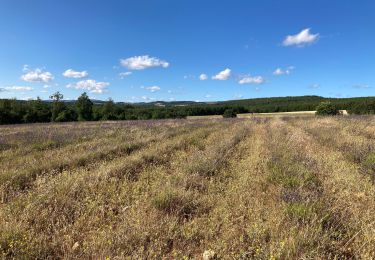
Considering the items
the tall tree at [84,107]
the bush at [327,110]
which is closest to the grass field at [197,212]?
the bush at [327,110]

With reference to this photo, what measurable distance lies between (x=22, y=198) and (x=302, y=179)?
4.91 metres

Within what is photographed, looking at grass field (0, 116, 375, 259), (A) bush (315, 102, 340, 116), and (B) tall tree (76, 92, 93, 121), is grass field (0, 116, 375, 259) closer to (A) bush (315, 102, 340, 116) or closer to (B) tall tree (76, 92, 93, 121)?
(A) bush (315, 102, 340, 116)

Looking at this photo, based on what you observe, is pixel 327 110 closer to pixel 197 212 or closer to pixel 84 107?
pixel 197 212

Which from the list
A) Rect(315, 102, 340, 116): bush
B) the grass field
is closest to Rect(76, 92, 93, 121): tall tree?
Rect(315, 102, 340, 116): bush

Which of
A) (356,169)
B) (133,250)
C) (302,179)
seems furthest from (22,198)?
(356,169)

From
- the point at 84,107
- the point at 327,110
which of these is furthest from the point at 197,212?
the point at 84,107

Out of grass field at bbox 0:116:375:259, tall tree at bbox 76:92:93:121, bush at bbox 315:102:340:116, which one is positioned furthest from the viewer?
tall tree at bbox 76:92:93:121

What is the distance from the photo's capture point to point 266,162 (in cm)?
730

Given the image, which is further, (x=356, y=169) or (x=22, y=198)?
(x=356, y=169)

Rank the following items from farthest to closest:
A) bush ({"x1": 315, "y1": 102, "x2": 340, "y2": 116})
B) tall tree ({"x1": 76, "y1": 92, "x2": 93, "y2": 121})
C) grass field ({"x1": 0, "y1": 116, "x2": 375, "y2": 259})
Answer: tall tree ({"x1": 76, "y1": 92, "x2": 93, "y2": 121}) < bush ({"x1": 315, "y1": 102, "x2": 340, "y2": 116}) < grass field ({"x1": 0, "y1": 116, "x2": 375, "y2": 259})

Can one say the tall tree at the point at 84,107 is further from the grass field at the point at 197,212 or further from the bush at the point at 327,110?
the grass field at the point at 197,212

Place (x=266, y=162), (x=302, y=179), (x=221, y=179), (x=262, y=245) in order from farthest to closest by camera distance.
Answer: (x=266, y=162), (x=221, y=179), (x=302, y=179), (x=262, y=245)

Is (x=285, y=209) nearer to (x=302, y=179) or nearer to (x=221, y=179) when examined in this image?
(x=302, y=179)

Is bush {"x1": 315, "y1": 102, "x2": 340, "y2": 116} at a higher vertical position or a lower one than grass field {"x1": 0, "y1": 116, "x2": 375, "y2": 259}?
higher
